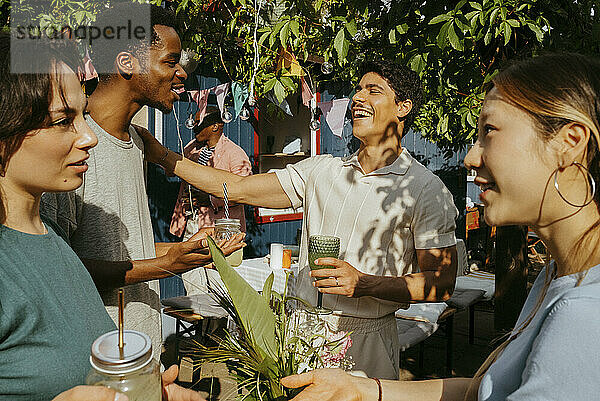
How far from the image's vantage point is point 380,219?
2314 millimetres

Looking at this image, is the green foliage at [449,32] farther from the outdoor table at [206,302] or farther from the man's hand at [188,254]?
the outdoor table at [206,302]

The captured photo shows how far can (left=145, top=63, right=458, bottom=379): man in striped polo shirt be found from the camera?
2250 mm

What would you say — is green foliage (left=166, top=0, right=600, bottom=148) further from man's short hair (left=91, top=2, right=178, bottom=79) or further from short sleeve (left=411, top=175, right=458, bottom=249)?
man's short hair (left=91, top=2, right=178, bottom=79)

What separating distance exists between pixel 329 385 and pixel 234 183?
1528 millimetres

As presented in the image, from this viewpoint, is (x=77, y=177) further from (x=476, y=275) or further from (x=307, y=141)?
(x=307, y=141)

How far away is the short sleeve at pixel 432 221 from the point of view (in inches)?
89.0

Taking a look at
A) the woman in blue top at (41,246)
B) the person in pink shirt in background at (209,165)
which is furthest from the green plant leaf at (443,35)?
the person in pink shirt in background at (209,165)

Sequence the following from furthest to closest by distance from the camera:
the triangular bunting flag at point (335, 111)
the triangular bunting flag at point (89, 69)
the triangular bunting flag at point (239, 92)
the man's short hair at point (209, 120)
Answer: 1. the triangular bunting flag at point (335, 111)
2. the man's short hair at point (209, 120)
3. the triangular bunting flag at point (239, 92)
4. the triangular bunting flag at point (89, 69)

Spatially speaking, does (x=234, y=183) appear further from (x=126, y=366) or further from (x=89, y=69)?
(x=126, y=366)

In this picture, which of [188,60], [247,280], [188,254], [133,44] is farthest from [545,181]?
[188,60]

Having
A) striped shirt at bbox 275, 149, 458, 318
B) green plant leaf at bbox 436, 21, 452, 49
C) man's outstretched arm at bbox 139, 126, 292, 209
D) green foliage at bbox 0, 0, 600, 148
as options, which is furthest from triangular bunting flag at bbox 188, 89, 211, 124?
green plant leaf at bbox 436, 21, 452, 49

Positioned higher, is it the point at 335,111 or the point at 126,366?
the point at 335,111

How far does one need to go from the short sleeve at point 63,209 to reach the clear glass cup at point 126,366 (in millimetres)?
798

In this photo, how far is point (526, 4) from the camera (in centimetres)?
236
